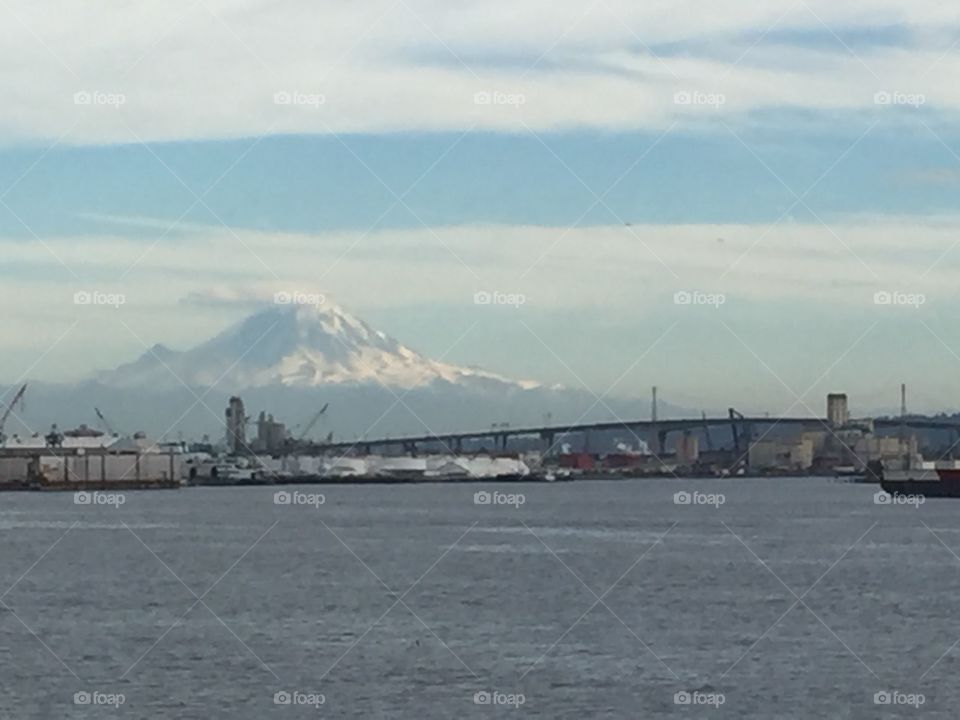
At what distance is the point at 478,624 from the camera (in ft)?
116

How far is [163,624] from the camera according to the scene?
35781mm

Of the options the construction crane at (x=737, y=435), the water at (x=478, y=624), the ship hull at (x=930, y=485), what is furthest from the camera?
the construction crane at (x=737, y=435)

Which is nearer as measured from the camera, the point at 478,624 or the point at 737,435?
the point at 478,624

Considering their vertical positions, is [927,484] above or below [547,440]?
below

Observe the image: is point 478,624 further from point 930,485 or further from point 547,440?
point 547,440

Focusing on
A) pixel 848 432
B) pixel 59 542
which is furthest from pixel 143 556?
pixel 848 432

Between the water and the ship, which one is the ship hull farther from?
the water

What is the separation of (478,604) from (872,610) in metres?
7.64

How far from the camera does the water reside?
27172mm

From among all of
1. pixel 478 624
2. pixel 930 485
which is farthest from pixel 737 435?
pixel 478 624

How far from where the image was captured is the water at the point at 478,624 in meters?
27.2

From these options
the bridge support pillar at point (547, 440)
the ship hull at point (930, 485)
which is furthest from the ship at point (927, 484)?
the bridge support pillar at point (547, 440)

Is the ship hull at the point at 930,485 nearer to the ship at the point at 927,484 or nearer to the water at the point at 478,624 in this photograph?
the ship at the point at 927,484

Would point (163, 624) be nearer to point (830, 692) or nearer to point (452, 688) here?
point (452, 688)
